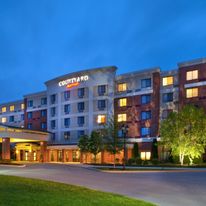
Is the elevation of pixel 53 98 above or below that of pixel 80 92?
below

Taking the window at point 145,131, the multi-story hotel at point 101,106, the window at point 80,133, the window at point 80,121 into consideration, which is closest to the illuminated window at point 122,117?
the multi-story hotel at point 101,106

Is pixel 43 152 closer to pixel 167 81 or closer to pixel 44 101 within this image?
pixel 44 101

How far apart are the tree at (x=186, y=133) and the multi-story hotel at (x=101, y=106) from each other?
6.77 metres

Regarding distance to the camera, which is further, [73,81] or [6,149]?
[73,81]

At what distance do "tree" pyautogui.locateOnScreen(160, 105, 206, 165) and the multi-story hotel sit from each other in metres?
6.77

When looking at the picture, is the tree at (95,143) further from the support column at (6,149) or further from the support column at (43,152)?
the support column at (43,152)

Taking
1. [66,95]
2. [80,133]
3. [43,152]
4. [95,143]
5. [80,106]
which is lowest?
[43,152]

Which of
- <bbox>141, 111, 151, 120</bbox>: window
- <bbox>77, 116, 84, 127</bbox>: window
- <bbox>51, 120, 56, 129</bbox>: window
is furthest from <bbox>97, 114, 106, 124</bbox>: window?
A: <bbox>51, 120, 56, 129</bbox>: window

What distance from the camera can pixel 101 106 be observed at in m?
63.0

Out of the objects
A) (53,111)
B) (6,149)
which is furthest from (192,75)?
(6,149)

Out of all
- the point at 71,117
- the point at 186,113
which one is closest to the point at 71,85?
the point at 71,117

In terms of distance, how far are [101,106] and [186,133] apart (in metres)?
A: 20.9

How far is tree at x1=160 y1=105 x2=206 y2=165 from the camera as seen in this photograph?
44.3 meters

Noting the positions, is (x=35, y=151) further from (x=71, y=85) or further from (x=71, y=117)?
(x=71, y=85)
